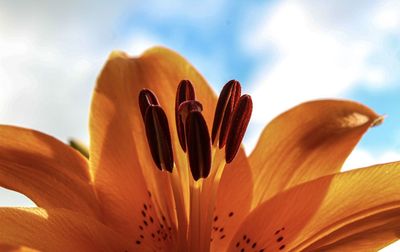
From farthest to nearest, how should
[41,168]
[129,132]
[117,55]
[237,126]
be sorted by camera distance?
[117,55] → [129,132] → [41,168] → [237,126]

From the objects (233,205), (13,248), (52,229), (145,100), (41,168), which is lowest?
(13,248)

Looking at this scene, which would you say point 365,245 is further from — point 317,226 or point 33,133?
point 33,133

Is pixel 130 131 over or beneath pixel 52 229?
over

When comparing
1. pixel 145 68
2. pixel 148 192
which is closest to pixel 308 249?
pixel 148 192

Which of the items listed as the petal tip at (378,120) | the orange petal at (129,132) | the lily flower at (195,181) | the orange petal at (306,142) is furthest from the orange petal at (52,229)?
the petal tip at (378,120)

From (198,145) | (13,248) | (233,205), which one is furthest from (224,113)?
(13,248)

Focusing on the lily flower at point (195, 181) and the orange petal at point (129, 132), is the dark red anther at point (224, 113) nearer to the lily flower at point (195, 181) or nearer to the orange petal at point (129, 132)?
the lily flower at point (195, 181)

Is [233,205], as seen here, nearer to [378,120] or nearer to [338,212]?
[338,212]

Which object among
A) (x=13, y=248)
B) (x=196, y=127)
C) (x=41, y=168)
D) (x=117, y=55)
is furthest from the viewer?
(x=117, y=55)
